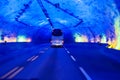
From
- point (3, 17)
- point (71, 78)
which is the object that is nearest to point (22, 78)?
point (71, 78)

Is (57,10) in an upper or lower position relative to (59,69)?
upper

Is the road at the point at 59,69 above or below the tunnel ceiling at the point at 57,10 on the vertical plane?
below

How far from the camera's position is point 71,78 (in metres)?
11.9

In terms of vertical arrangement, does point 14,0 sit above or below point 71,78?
above

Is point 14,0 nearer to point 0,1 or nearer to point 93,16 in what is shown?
point 0,1

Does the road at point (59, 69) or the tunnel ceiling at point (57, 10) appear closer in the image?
the road at point (59, 69)

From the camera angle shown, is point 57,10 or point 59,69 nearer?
A: point 59,69

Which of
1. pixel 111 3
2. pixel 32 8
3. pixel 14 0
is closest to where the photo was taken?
pixel 111 3

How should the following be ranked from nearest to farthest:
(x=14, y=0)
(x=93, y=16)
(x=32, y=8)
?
1. (x=14, y=0)
2. (x=32, y=8)
3. (x=93, y=16)

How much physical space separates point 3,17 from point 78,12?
1140 cm

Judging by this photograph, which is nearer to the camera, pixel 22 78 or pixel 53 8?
pixel 22 78

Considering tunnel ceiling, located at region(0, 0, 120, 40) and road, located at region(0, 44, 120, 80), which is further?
tunnel ceiling, located at region(0, 0, 120, 40)

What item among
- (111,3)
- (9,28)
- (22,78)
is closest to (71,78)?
(22,78)

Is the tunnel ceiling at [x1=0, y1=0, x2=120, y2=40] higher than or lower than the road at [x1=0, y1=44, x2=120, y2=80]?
higher
